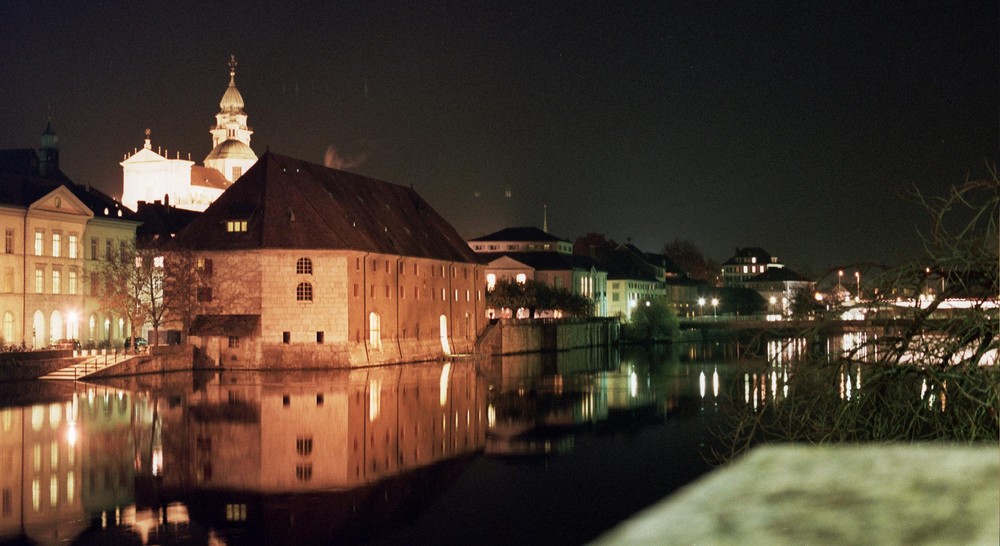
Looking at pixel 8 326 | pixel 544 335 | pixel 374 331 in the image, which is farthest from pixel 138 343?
pixel 544 335

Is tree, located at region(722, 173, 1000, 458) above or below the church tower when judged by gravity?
below

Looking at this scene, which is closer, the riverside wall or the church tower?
the riverside wall

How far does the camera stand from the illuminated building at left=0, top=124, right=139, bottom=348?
5544 centimetres

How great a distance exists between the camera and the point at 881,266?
7707 millimetres

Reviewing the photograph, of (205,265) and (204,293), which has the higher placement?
(205,265)

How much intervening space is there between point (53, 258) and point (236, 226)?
983 centimetres

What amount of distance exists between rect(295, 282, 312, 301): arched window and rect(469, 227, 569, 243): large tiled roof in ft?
221

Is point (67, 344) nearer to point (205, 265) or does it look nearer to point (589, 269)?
point (205, 265)

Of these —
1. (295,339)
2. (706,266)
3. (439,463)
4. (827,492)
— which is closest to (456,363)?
(295,339)

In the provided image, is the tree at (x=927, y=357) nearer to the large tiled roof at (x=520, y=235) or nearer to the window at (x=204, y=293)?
the window at (x=204, y=293)

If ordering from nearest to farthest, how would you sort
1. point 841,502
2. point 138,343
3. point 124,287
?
1. point 841,502
2. point 124,287
3. point 138,343

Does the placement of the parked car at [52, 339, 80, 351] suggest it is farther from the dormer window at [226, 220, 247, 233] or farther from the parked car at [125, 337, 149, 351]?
the dormer window at [226, 220, 247, 233]

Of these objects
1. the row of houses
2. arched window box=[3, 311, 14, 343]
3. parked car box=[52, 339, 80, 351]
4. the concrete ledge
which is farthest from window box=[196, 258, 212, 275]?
the concrete ledge

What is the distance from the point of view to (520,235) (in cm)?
12431
